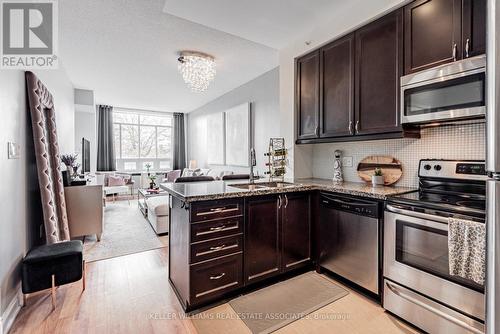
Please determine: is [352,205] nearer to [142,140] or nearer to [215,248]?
[215,248]

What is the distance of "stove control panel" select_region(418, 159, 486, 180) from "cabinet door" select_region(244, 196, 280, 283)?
4.40 feet

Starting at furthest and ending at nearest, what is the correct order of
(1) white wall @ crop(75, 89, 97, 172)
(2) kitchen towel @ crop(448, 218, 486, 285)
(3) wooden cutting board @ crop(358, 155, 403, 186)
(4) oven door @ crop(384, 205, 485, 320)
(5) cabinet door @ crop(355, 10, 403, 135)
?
(1) white wall @ crop(75, 89, 97, 172) → (3) wooden cutting board @ crop(358, 155, 403, 186) → (5) cabinet door @ crop(355, 10, 403, 135) → (4) oven door @ crop(384, 205, 485, 320) → (2) kitchen towel @ crop(448, 218, 486, 285)

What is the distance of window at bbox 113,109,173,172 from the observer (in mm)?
7920

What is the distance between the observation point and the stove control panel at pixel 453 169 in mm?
1775

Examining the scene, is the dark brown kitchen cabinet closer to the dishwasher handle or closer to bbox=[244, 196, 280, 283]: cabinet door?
bbox=[244, 196, 280, 283]: cabinet door

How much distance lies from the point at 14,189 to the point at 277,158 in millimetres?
2636

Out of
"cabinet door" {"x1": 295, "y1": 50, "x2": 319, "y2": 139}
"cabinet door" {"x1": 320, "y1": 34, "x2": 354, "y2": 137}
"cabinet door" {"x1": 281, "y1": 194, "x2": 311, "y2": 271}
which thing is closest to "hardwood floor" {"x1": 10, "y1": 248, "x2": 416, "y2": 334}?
"cabinet door" {"x1": 281, "y1": 194, "x2": 311, "y2": 271}

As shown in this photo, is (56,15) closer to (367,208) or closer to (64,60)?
(64,60)

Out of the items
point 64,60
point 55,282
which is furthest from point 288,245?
point 64,60

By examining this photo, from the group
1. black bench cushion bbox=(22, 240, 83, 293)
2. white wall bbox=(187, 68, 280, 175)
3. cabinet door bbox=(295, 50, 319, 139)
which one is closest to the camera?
black bench cushion bbox=(22, 240, 83, 293)

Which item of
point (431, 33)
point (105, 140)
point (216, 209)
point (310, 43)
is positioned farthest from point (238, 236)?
point (105, 140)

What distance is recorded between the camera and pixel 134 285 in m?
2.36

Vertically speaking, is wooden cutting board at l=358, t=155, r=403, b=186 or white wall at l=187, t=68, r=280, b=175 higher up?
white wall at l=187, t=68, r=280, b=175

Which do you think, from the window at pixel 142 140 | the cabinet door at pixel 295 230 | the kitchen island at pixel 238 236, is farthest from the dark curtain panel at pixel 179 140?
the cabinet door at pixel 295 230
